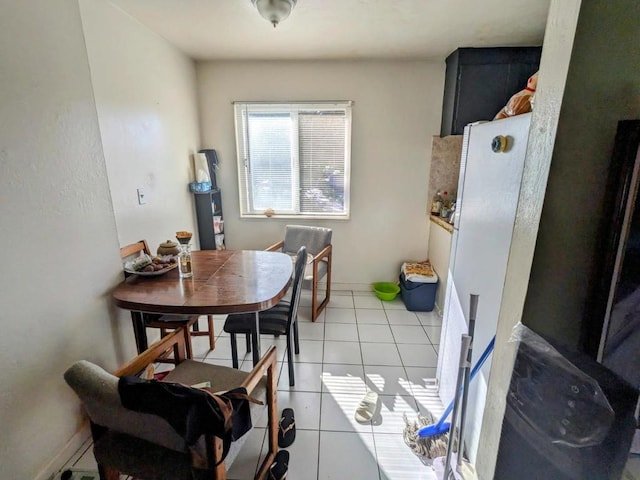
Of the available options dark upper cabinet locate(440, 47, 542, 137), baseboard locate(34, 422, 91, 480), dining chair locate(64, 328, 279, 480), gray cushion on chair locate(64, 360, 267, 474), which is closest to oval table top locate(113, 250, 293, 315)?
dining chair locate(64, 328, 279, 480)

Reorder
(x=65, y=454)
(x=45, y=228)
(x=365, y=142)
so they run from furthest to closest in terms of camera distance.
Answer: (x=365, y=142)
(x=65, y=454)
(x=45, y=228)

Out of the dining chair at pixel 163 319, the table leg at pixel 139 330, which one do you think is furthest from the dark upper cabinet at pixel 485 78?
the table leg at pixel 139 330

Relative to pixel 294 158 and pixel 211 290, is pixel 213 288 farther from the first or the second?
pixel 294 158

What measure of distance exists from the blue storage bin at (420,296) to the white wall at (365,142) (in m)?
0.47

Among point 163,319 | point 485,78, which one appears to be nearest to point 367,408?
point 163,319

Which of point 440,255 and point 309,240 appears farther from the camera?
point 309,240

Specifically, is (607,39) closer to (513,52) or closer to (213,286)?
(213,286)

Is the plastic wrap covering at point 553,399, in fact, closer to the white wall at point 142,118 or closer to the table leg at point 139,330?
the table leg at point 139,330

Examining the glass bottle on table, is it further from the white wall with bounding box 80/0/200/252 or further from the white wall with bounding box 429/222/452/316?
the white wall with bounding box 429/222/452/316

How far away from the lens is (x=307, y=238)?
10.0 feet

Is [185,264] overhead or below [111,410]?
overhead

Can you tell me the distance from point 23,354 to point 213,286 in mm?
784

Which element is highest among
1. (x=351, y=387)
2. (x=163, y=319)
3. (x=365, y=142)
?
(x=365, y=142)

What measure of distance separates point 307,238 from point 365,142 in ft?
3.85
